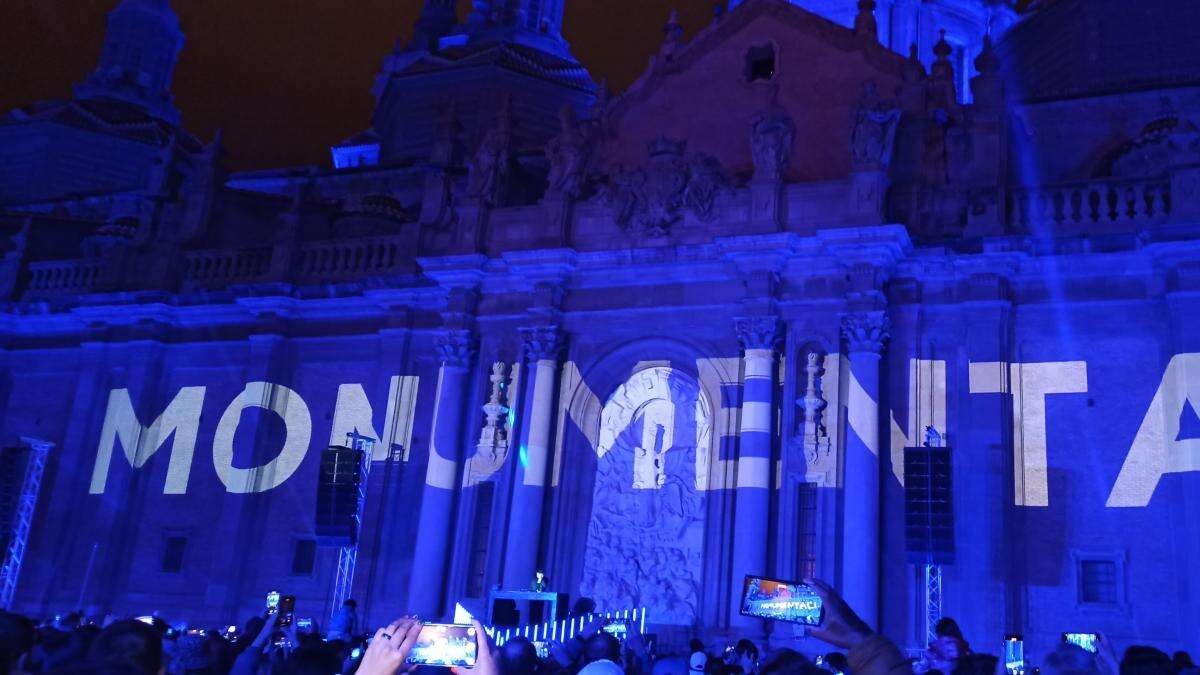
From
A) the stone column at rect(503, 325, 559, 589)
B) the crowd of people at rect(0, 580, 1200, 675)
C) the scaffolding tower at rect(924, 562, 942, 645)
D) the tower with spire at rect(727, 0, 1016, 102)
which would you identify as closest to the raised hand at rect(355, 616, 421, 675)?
the crowd of people at rect(0, 580, 1200, 675)

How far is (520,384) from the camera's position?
26281mm

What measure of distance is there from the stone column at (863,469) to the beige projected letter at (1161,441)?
425 centimetres

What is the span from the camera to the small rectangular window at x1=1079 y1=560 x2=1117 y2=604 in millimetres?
21406

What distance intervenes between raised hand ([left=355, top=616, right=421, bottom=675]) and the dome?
27.9 metres

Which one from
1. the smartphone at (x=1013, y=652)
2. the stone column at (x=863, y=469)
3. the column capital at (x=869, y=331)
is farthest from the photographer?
the column capital at (x=869, y=331)

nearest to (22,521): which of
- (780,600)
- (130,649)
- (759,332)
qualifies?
(759,332)

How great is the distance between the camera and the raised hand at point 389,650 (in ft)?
14.6

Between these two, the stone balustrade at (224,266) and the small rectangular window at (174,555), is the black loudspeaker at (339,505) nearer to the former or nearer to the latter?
the small rectangular window at (174,555)

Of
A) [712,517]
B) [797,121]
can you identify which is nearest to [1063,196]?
[797,121]

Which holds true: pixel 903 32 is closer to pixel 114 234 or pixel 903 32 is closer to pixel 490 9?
pixel 490 9

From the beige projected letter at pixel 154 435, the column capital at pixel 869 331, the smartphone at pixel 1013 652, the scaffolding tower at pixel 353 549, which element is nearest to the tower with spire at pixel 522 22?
the beige projected letter at pixel 154 435

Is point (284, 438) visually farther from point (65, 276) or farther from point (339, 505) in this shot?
point (65, 276)

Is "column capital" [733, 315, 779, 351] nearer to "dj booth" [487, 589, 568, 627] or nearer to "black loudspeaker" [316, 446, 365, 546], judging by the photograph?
Answer: "dj booth" [487, 589, 568, 627]

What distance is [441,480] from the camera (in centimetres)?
2616
